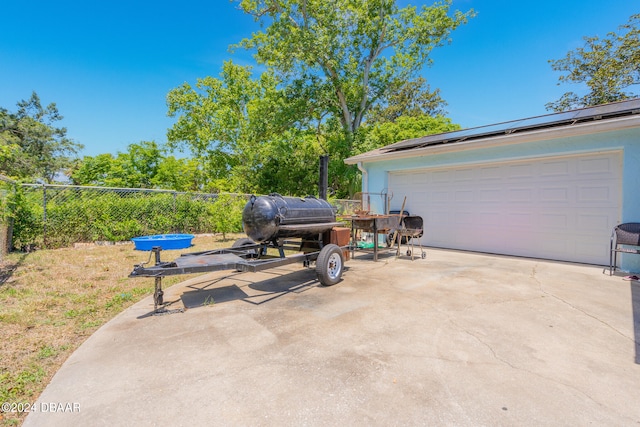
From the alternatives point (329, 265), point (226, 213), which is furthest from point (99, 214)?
point (329, 265)

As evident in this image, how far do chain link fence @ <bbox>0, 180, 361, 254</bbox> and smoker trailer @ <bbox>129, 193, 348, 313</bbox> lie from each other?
156 inches

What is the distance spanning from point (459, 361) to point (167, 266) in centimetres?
335

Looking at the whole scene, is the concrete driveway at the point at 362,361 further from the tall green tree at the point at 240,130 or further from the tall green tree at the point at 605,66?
the tall green tree at the point at 605,66

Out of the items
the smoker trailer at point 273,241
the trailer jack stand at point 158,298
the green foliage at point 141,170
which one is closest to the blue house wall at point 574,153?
the smoker trailer at point 273,241

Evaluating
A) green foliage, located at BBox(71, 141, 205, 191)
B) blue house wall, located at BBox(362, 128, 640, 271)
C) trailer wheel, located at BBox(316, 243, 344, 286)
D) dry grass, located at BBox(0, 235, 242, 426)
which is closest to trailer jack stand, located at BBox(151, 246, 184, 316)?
dry grass, located at BBox(0, 235, 242, 426)

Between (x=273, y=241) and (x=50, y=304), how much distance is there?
3037mm

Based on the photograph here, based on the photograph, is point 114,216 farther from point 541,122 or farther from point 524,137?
point 541,122

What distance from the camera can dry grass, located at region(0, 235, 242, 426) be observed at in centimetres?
238

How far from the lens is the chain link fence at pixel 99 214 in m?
6.91

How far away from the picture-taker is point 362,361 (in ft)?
8.36

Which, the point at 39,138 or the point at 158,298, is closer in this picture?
the point at 158,298

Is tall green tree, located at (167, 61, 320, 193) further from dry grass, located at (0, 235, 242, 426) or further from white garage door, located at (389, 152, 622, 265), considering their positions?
dry grass, located at (0, 235, 242, 426)

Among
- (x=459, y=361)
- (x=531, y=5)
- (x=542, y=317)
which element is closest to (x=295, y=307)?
(x=459, y=361)

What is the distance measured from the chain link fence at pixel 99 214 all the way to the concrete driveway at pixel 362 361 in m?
4.71
